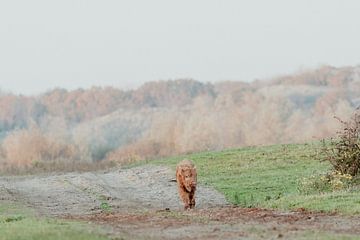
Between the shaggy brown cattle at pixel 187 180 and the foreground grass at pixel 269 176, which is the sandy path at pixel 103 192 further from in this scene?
the shaggy brown cattle at pixel 187 180

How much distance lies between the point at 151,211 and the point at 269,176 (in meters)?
11.5

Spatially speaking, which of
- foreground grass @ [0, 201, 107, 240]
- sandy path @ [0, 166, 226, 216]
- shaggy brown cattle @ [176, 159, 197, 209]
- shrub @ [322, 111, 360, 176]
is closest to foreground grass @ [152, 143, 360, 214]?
sandy path @ [0, 166, 226, 216]

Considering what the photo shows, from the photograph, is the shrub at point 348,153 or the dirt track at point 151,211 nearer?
the dirt track at point 151,211

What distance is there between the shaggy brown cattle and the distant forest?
24.2 metres

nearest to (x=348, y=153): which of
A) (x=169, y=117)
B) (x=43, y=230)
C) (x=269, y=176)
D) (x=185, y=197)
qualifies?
(x=185, y=197)

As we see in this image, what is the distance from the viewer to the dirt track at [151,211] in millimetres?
15734

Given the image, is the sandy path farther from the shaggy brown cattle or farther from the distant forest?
the distant forest

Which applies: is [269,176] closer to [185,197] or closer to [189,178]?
[185,197]

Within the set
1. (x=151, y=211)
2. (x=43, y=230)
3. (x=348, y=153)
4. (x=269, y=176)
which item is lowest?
(x=151, y=211)

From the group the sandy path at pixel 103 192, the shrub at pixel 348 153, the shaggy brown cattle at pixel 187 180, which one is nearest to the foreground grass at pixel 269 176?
the sandy path at pixel 103 192

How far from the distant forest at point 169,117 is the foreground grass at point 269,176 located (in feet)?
23.0

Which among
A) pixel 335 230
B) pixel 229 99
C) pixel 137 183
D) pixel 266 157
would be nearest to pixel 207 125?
pixel 229 99

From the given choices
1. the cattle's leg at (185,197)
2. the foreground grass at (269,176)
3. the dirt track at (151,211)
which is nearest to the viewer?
the dirt track at (151,211)

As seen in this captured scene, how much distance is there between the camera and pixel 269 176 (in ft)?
104
